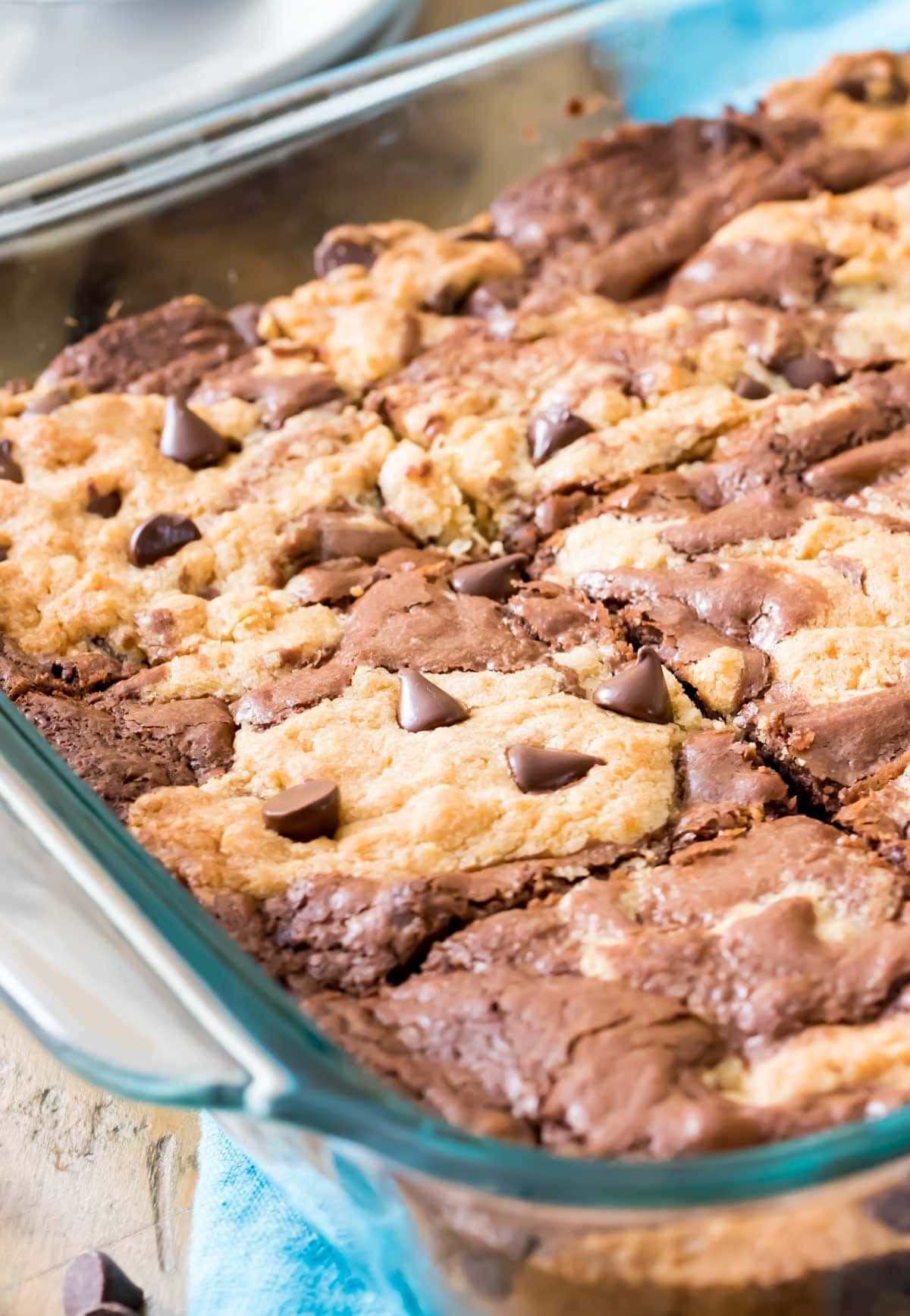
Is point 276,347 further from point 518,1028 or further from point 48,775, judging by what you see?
point 518,1028

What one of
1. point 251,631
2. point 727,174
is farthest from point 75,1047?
point 727,174

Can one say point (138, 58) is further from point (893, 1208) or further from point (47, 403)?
point (893, 1208)

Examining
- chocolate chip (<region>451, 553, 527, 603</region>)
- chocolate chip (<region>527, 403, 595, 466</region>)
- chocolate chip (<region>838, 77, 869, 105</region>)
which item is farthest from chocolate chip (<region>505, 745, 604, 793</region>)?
chocolate chip (<region>838, 77, 869, 105</region>)

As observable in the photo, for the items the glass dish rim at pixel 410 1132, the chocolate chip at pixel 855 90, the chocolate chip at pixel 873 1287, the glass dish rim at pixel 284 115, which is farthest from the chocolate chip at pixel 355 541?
the chocolate chip at pixel 855 90

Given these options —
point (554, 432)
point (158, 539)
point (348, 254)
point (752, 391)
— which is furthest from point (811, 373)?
point (158, 539)

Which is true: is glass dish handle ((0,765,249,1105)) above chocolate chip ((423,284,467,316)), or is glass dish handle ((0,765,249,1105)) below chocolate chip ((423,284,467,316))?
above

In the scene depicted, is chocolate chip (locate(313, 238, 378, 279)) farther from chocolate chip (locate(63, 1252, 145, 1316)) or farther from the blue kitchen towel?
chocolate chip (locate(63, 1252, 145, 1316))
